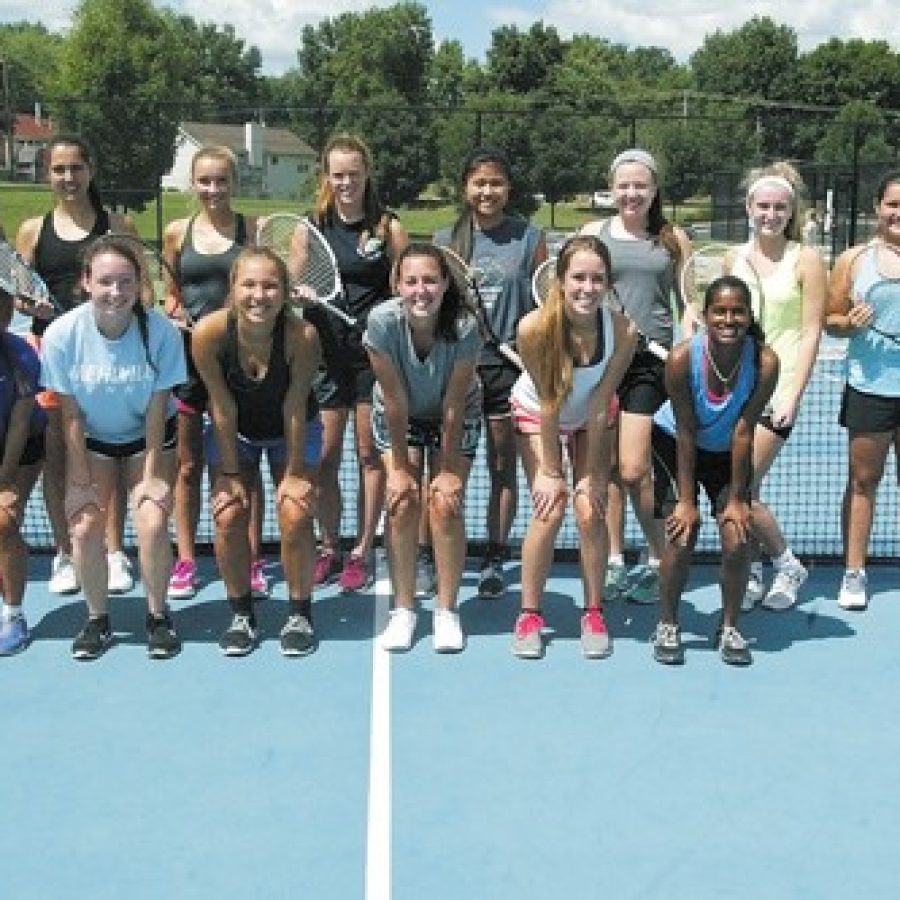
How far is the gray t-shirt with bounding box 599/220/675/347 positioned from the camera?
4840 mm

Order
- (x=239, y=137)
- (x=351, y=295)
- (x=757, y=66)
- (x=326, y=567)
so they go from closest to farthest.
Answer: (x=351, y=295) < (x=326, y=567) < (x=239, y=137) < (x=757, y=66)

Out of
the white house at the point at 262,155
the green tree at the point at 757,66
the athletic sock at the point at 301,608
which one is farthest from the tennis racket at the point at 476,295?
the green tree at the point at 757,66

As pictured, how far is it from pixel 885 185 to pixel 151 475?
3001 millimetres

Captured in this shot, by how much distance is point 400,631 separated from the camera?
183 inches

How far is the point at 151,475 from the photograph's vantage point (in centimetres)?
455

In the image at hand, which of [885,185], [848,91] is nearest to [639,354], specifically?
[885,185]

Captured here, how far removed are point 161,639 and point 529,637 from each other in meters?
1.32

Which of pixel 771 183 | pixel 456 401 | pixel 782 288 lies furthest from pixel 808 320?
pixel 456 401

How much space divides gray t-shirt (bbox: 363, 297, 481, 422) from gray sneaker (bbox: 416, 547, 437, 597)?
0.85 m

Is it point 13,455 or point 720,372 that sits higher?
point 720,372

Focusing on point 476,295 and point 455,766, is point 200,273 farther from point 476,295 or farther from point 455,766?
point 455,766

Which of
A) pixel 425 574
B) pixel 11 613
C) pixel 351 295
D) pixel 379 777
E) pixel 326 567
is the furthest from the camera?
pixel 326 567

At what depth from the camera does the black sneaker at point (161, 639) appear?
14.9 feet

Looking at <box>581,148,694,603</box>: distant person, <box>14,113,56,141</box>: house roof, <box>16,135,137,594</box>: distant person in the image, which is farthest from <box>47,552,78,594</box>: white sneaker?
<box>14,113,56,141</box>: house roof
